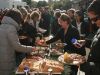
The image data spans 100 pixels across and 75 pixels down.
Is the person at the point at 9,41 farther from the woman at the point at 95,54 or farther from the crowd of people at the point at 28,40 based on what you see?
the woman at the point at 95,54

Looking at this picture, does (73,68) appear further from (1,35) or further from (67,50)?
(1,35)

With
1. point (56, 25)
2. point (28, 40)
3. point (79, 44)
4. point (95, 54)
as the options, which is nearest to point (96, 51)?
point (95, 54)

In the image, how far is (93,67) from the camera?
457cm

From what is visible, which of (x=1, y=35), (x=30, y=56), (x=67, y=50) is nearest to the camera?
(x=1, y=35)

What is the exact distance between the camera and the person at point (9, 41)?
5734 mm

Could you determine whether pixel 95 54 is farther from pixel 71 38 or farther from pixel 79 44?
pixel 71 38

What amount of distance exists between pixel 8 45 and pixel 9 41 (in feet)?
0.27

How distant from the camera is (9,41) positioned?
5.81 metres

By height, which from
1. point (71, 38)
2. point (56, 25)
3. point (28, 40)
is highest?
point (56, 25)

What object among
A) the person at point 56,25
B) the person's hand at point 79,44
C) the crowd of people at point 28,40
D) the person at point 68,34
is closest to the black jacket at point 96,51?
the crowd of people at point 28,40

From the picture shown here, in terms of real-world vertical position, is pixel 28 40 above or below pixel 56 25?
below

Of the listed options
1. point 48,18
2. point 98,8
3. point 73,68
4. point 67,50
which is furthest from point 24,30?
point 48,18

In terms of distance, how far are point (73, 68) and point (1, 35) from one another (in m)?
1.66

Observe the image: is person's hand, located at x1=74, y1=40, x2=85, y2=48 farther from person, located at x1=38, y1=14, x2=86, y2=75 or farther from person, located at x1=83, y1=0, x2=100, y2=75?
person, located at x1=83, y1=0, x2=100, y2=75
